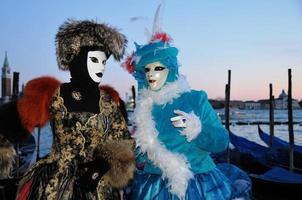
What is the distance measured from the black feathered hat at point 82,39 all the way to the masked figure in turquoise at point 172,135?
0.30m

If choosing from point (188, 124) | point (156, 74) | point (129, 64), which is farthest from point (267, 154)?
point (188, 124)

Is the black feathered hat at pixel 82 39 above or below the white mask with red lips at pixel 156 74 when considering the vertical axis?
above

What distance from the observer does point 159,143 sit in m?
2.85

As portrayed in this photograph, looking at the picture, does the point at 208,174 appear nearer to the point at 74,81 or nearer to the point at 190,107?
the point at 190,107

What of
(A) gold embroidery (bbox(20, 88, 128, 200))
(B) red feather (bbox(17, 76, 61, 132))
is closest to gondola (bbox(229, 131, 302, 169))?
(A) gold embroidery (bbox(20, 88, 128, 200))

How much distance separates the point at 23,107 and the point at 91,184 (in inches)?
28.7

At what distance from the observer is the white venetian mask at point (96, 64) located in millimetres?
2748

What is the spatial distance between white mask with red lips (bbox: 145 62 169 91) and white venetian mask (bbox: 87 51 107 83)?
365 millimetres

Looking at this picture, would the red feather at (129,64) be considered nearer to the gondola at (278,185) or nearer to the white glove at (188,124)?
the white glove at (188,124)

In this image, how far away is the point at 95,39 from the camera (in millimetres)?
2738

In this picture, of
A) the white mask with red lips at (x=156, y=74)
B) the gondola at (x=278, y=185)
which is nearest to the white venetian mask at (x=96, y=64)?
the white mask with red lips at (x=156, y=74)

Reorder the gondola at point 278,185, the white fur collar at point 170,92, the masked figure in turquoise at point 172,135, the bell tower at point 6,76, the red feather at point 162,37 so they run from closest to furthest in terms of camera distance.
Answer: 1. the masked figure in turquoise at point 172,135
2. the white fur collar at point 170,92
3. the red feather at point 162,37
4. the gondola at point 278,185
5. the bell tower at point 6,76

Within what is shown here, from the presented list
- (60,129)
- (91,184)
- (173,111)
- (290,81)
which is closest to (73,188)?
(91,184)

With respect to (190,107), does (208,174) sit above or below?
below
